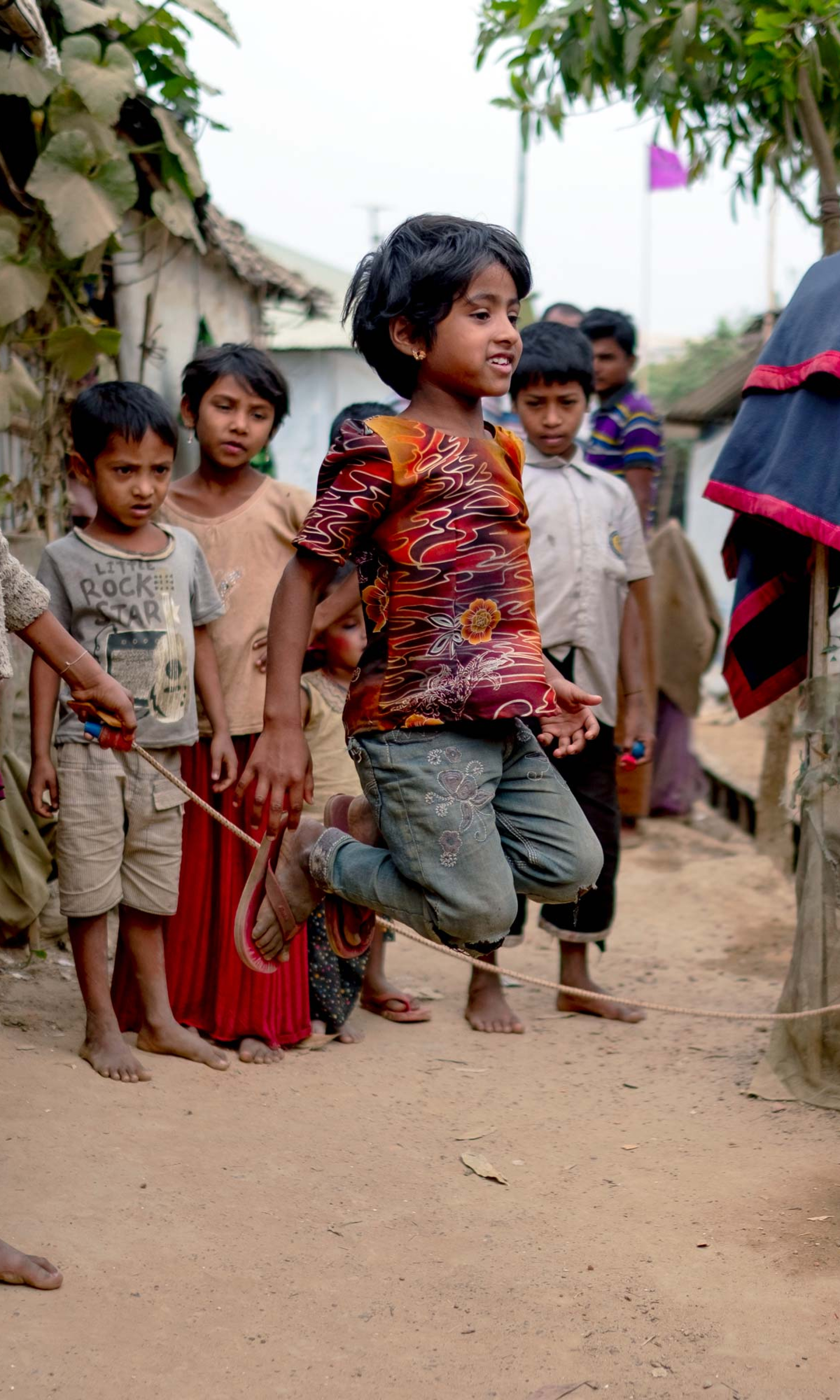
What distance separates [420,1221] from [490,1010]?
159cm

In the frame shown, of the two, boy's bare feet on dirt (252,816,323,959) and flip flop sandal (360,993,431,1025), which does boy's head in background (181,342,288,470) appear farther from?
flip flop sandal (360,993,431,1025)

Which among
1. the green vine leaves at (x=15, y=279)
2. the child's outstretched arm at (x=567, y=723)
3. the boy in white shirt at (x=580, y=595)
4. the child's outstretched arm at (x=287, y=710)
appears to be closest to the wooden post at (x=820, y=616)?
the boy in white shirt at (x=580, y=595)

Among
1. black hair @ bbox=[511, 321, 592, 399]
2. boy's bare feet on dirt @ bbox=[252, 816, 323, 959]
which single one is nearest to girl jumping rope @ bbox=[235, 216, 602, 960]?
boy's bare feet on dirt @ bbox=[252, 816, 323, 959]

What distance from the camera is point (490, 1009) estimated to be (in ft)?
15.5

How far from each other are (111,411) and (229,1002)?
5.77ft

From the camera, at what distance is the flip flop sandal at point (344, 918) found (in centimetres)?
308

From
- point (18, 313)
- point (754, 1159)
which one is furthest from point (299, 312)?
point (754, 1159)

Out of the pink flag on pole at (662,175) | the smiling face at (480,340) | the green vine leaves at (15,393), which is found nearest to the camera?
the smiling face at (480,340)

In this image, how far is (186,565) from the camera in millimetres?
4023

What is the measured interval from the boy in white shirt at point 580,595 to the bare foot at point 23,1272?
7.19ft

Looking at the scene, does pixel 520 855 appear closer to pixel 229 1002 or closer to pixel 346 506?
pixel 346 506

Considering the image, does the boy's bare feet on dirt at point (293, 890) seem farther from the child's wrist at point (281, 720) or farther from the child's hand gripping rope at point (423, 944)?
the child's wrist at point (281, 720)

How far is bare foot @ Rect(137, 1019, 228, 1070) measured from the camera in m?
3.99

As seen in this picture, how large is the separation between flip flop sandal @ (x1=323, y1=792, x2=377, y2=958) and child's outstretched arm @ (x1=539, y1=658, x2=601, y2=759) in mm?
463
